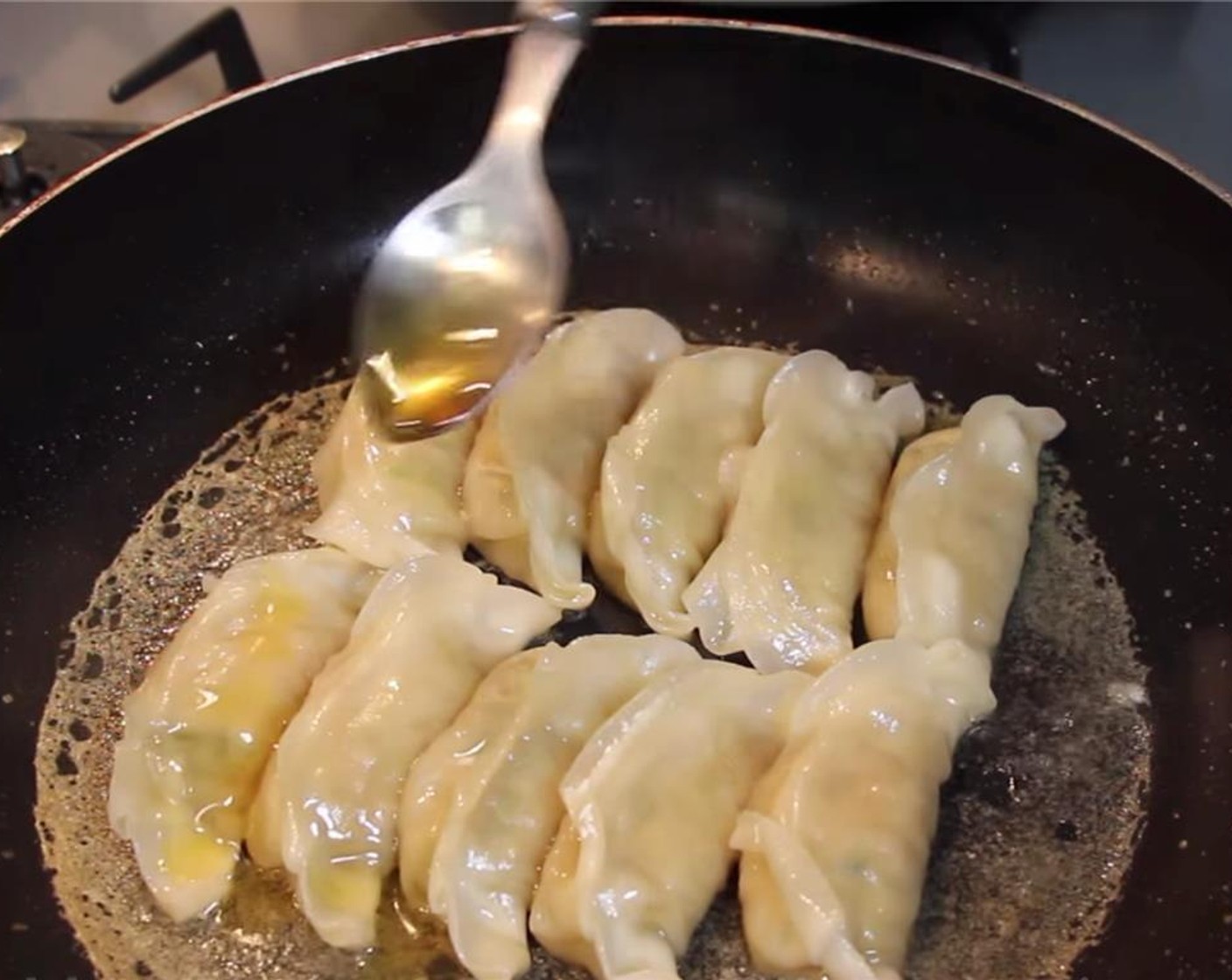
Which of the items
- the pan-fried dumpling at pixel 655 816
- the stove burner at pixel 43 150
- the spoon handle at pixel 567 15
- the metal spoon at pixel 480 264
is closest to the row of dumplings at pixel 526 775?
the pan-fried dumpling at pixel 655 816

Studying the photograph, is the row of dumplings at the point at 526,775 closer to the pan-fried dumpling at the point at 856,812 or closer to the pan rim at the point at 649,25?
the pan-fried dumpling at the point at 856,812

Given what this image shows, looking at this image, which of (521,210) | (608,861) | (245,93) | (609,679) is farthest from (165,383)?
(608,861)

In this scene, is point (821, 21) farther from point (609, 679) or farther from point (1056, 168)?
point (609, 679)

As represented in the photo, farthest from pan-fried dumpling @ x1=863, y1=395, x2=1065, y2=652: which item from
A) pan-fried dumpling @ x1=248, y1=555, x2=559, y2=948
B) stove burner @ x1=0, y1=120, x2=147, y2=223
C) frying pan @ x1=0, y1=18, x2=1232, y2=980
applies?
stove burner @ x1=0, y1=120, x2=147, y2=223

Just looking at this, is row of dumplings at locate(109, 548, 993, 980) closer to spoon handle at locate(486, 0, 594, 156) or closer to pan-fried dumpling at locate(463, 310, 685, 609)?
pan-fried dumpling at locate(463, 310, 685, 609)

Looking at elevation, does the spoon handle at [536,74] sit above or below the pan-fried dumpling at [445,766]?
above

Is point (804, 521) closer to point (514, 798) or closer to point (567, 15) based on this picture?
point (514, 798)

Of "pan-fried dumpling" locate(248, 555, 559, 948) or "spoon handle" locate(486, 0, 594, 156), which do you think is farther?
"spoon handle" locate(486, 0, 594, 156)

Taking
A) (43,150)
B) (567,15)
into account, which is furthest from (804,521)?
(43,150)
